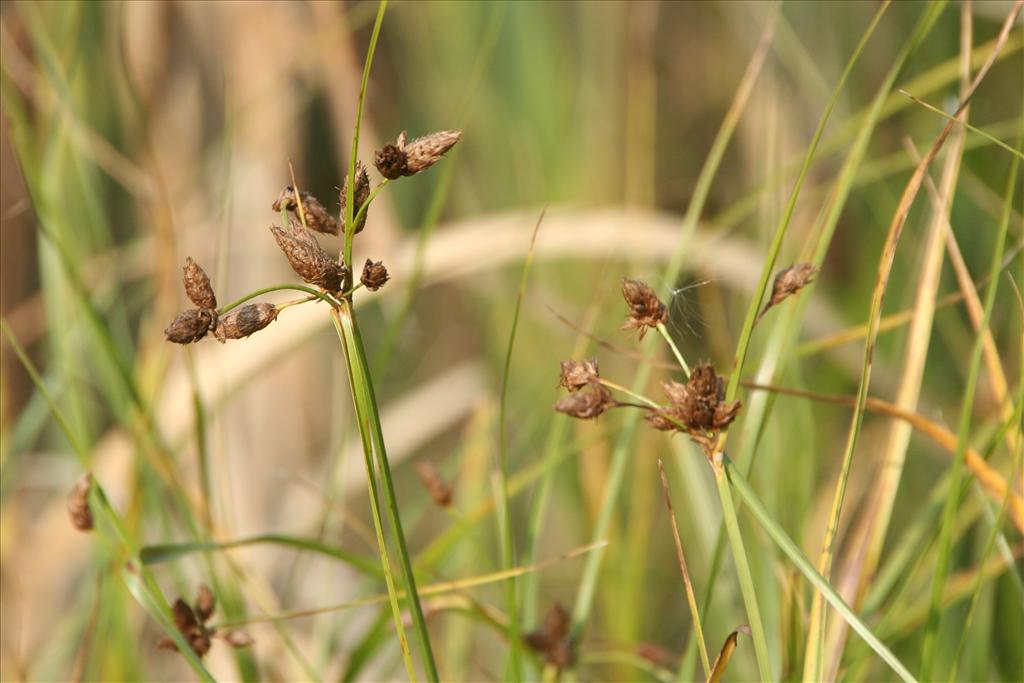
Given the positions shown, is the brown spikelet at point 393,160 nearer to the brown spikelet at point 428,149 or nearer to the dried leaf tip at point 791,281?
the brown spikelet at point 428,149

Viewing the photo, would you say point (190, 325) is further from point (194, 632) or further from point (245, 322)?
point (194, 632)

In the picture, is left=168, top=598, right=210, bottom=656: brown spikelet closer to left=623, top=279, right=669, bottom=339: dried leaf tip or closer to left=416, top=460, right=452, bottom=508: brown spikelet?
left=416, top=460, right=452, bottom=508: brown spikelet

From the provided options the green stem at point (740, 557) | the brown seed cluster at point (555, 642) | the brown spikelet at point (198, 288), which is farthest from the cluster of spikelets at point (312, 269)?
the brown seed cluster at point (555, 642)

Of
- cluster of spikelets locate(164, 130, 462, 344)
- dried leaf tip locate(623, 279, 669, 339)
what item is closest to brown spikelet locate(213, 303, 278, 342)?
cluster of spikelets locate(164, 130, 462, 344)

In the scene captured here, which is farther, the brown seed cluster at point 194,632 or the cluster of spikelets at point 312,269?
the brown seed cluster at point 194,632

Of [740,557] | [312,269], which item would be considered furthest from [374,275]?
[740,557]

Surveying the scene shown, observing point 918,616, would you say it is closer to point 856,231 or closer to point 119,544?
point 119,544
